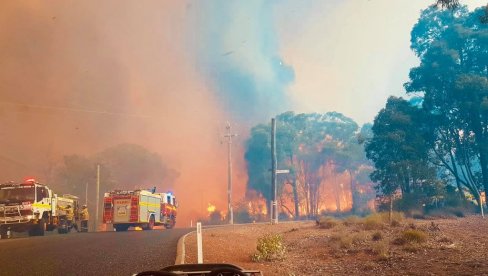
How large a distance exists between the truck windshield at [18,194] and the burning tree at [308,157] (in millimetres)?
46014

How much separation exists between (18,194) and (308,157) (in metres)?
57.5

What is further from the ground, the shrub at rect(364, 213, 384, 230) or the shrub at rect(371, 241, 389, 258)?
the shrub at rect(364, 213, 384, 230)

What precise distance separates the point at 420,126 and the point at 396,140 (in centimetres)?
433

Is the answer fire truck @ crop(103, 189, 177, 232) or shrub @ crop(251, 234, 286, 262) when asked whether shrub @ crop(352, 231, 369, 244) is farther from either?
fire truck @ crop(103, 189, 177, 232)

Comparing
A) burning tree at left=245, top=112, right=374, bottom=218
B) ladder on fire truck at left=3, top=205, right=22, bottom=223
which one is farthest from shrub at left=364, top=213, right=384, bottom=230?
burning tree at left=245, top=112, right=374, bottom=218

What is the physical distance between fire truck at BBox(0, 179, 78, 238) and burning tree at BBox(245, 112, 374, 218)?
4504 centimetres

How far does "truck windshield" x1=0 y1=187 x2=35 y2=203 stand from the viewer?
2525 centimetres

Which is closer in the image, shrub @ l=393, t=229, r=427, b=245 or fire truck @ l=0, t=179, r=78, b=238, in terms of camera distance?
shrub @ l=393, t=229, r=427, b=245

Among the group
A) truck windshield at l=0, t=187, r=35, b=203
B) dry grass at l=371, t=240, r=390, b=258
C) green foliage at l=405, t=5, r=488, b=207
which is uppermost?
green foliage at l=405, t=5, r=488, b=207

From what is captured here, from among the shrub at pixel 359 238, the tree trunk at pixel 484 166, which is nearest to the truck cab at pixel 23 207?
the shrub at pixel 359 238

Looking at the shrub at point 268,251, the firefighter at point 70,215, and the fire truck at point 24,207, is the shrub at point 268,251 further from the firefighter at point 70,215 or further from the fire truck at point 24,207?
the firefighter at point 70,215

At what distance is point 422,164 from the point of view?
120 feet

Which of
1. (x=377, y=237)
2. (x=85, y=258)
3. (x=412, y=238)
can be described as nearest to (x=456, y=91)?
(x=377, y=237)

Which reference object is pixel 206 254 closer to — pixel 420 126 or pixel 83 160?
pixel 420 126
